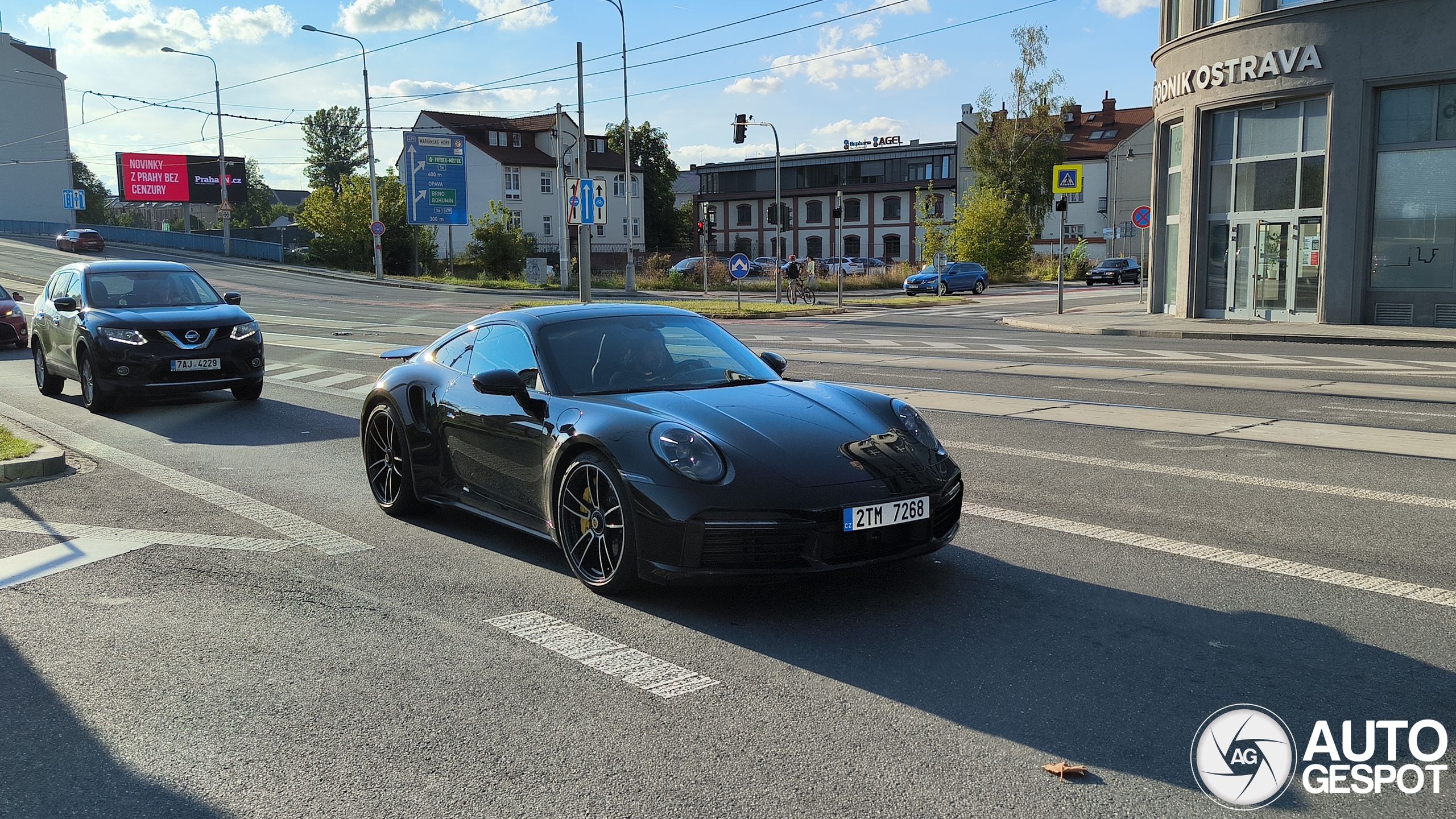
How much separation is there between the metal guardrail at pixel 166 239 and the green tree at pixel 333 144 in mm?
37919

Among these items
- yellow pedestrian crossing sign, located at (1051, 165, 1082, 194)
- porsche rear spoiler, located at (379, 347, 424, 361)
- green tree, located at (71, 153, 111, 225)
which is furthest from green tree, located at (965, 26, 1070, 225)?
green tree, located at (71, 153, 111, 225)

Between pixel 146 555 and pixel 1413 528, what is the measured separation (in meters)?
6.83

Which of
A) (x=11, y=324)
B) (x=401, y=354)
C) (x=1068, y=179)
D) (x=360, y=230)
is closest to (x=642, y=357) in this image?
(x=401, y=354)

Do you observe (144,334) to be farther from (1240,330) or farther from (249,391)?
(1240,330)

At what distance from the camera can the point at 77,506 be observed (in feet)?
24.3

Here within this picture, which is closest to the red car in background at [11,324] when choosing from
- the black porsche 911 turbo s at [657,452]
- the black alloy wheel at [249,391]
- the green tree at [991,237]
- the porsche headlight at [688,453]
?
the black alloy wheel at [249,391]

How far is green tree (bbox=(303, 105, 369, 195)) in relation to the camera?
12094cm

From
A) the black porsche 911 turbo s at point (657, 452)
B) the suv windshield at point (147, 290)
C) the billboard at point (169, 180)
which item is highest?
the billboard at point (169, 180)

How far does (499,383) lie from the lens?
564 cm

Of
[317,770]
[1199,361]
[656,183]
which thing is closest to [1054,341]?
[1199,361]

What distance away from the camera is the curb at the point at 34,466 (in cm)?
826

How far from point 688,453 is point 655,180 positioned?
3767 inches

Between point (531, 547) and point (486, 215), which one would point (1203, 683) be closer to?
point (531, 547)

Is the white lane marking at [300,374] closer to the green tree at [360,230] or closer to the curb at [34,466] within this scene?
the curb at [34,466]
